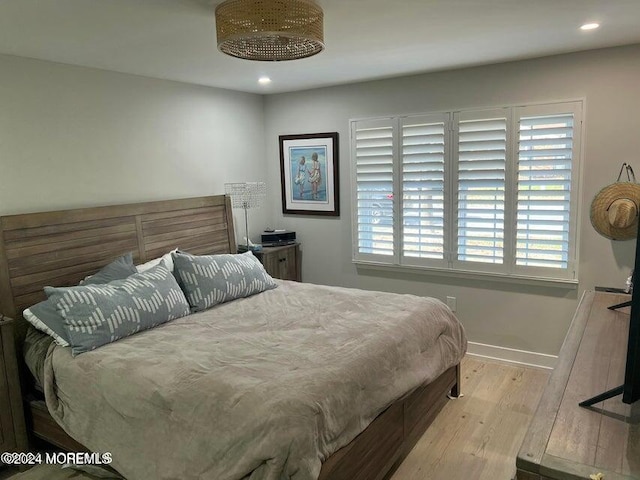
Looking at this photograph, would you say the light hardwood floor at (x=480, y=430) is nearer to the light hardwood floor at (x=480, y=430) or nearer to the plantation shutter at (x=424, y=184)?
the light hardwood floor at (x=480, y=430)

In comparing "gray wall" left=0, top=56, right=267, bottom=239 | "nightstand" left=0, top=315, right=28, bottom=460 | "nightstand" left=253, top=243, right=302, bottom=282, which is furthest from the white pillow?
"nightstand" left=253, top=243, right=302, bottom=282

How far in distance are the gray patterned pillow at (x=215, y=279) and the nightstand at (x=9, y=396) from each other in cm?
104

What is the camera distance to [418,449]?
2723 mm

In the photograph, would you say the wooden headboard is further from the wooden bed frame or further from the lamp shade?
the lamp shade

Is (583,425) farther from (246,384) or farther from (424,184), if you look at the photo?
(424,184)

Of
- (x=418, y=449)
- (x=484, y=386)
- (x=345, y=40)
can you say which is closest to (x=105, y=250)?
(x=345, y=40)

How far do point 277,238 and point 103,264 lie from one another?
1.79 meters

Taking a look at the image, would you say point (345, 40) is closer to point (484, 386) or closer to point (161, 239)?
point (161, 239)

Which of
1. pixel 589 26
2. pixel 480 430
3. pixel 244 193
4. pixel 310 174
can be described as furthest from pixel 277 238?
pixel 589 26

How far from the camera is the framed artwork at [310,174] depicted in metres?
4.50

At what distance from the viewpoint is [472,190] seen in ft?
12.4

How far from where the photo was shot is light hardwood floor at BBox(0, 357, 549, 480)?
2521 millimetres

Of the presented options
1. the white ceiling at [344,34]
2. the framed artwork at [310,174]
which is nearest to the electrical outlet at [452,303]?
the framed artwork at [310,174]

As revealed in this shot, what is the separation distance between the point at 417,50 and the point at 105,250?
2576mm
